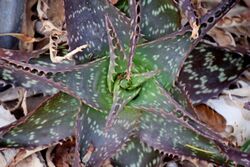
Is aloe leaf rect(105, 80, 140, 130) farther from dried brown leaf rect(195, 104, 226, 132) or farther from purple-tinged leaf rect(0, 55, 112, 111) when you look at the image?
dried brown leaf rect(195, 104, 226, 132)

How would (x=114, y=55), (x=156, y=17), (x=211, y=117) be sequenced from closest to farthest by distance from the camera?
(x=114, y=55)
(x=156, y=17)
(x=211, y=117)

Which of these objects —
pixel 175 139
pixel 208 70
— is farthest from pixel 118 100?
pixel 208 70

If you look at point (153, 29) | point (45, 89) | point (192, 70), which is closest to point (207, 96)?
point (192, 70)

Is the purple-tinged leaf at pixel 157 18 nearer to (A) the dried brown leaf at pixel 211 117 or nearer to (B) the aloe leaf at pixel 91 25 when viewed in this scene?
(B) the aloe leaf at pixel 91 25

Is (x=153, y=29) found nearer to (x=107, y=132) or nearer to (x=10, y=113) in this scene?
(x=107, y=132)

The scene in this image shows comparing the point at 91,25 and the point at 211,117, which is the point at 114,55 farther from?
the point at 211,117
